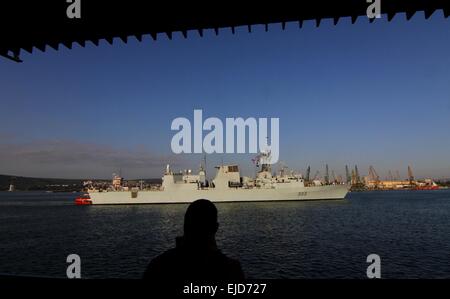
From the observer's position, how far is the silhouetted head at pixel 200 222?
1921 mm

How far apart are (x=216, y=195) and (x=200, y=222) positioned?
6603 cm

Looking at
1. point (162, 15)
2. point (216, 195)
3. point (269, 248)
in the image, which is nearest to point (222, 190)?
point (216, 195)

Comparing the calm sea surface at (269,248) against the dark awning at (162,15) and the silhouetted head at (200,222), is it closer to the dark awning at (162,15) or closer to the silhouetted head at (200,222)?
the dark awning at (162,15)

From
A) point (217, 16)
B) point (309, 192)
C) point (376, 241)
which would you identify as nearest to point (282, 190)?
point (309, 192)

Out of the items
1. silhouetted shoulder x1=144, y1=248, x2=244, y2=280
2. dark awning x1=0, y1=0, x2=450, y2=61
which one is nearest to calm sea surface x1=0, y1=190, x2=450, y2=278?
dark awning x1=0, y1=0, x2=450, y2=61

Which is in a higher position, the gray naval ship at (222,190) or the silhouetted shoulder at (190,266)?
the silhouetted shoulder at (190,266)

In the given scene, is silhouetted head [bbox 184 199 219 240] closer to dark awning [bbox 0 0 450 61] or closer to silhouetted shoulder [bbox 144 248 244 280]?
silhouetted shoulder [bbox 144 248 244 280]

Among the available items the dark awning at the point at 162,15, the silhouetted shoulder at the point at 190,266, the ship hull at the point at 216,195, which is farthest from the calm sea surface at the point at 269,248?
the ship hull at the point at 216,195

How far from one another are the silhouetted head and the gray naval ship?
6463cm

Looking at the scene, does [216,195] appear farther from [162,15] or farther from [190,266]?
[190,266]

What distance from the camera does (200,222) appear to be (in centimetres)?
194

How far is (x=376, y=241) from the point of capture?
79.8 feet

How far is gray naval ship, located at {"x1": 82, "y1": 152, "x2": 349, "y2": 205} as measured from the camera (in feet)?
220

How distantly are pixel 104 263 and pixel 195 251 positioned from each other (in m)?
19.0
